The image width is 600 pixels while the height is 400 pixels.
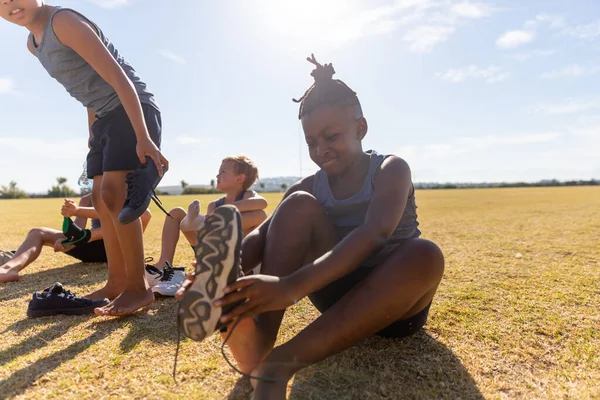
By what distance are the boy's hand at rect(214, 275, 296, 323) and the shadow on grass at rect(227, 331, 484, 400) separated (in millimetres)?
401

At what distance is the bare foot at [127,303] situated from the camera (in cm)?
245

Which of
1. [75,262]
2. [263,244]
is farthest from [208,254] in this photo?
[75,262]

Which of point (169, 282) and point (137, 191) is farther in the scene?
point (169, 282)

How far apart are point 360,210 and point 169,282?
180 cm

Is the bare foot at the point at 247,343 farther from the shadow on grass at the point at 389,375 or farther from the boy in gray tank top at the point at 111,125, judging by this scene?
the boy in gray tank top at the point at 111,125

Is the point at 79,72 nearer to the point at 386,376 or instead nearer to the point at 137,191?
the point at 137,191

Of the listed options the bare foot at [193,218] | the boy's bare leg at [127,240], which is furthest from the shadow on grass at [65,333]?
the bare foot at [193,218]

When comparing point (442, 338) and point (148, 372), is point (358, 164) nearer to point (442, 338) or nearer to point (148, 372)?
point (442, 338)

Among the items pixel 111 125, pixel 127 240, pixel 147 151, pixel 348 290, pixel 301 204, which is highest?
pixel 111 125

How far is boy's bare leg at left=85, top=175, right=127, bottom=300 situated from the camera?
2.88m

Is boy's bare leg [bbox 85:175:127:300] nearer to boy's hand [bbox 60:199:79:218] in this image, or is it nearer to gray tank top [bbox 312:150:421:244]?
boy's hand [bbox 60:199:79:218]

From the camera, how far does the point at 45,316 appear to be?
2.60m

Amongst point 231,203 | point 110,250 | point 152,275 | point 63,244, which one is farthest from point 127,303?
point 63,244

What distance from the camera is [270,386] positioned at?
1376mm
